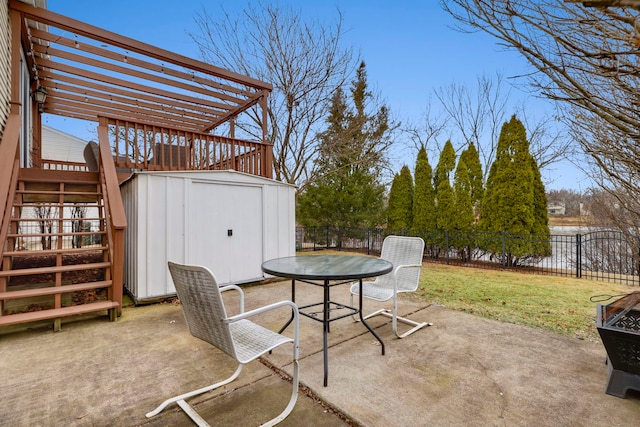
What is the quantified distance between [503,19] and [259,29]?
910cm

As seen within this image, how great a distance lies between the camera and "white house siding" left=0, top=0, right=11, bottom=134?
4.18 meters

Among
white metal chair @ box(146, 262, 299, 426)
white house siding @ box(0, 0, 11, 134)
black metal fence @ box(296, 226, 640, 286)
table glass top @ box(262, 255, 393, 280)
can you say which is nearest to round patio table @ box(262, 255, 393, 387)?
table glass top @ box(262, 255, 393, 280)

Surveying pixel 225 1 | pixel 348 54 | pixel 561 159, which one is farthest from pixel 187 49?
pixel 561 159

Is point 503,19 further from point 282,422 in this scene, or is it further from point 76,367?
point 76,367

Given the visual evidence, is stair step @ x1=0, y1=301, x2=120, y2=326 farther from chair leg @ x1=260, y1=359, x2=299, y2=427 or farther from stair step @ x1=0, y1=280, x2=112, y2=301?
chair leg @ x1=260, y1=359, x2=299, y2=427

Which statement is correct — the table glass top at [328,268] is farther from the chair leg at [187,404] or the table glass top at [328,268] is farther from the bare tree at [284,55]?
the bare tree at [284,55]

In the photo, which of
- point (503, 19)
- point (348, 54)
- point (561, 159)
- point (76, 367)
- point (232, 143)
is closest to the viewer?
point (503, 19)

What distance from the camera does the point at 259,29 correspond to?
9172mm

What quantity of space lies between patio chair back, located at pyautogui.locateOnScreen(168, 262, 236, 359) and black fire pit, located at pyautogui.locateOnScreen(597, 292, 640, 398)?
7.61 ft

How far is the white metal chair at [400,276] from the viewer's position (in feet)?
10.7

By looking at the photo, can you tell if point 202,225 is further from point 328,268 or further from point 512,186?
point 512,186

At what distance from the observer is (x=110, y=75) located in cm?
586

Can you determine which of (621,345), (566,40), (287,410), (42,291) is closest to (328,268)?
(287,410)

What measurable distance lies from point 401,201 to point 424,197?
86 centimetres
